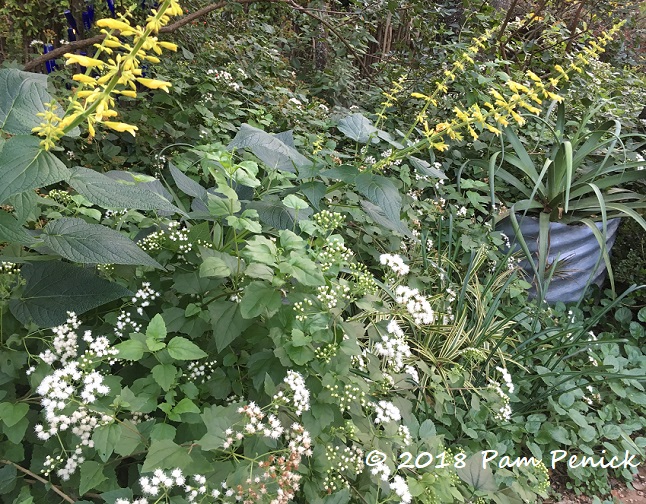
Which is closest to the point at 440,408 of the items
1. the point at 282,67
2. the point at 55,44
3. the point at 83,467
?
the point at 83,467

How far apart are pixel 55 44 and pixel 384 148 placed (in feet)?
6.64

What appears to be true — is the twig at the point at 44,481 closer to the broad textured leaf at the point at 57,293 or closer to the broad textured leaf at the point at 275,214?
the broad textured leaf at the point at 57,293

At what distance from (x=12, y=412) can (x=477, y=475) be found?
4.23 ft

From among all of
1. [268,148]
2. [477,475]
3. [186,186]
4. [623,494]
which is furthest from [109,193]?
[623,494]

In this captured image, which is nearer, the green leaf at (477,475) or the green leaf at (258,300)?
the green leaf at (258,300)

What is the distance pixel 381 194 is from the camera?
128 centimetres

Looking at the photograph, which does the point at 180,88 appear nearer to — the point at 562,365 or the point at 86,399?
the point at 86,399

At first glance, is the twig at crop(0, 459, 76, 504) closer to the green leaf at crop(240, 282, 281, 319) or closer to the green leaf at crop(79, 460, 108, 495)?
the green leaf at crop(79, 460, 108, 495)

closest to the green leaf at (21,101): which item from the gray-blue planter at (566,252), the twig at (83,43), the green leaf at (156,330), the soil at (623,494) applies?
the green leaf at (156,330)

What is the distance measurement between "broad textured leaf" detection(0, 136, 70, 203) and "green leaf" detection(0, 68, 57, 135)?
11 cm

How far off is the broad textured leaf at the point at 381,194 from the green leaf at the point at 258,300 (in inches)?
15.3

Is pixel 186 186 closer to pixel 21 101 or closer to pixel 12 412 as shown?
pixel 21 101

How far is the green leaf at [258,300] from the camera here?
3.35ft

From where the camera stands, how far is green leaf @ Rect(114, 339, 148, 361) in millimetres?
964
